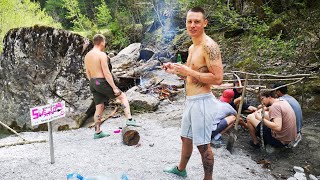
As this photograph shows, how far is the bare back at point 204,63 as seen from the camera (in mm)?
3021

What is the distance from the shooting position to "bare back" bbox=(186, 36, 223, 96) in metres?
3.02

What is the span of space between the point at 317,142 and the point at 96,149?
13.7 ft

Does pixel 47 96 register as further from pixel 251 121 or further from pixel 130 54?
pixel 130 54

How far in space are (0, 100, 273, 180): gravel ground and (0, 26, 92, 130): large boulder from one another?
1193 millimetres

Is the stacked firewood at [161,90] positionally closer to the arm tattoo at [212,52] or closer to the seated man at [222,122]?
the seated man at [222,122]

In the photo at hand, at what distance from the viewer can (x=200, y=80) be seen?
3053 mm

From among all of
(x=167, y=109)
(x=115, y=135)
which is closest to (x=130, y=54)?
(x=167, y=109)

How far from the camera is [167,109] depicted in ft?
27.8

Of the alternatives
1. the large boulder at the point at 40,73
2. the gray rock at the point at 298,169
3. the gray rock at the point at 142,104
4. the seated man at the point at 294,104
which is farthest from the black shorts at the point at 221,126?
the large boulder at the point at 40,73

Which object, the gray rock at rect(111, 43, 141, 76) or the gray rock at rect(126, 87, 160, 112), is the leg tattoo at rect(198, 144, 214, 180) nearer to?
the gray rock at rect(126, 87, 160, 112)

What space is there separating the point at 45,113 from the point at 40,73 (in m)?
3.73

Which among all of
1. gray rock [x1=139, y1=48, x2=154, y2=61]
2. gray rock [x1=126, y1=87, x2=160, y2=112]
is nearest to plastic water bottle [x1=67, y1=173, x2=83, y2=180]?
gray rock [x1=126, y1=87, x2=160, y2=112]

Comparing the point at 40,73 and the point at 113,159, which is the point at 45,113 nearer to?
the point at 113,159

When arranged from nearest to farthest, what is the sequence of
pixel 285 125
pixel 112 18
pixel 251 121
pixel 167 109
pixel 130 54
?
pixel 285 125
pixel 251 121
pixel 167 109
pixel 130 54
pixel 112 18
